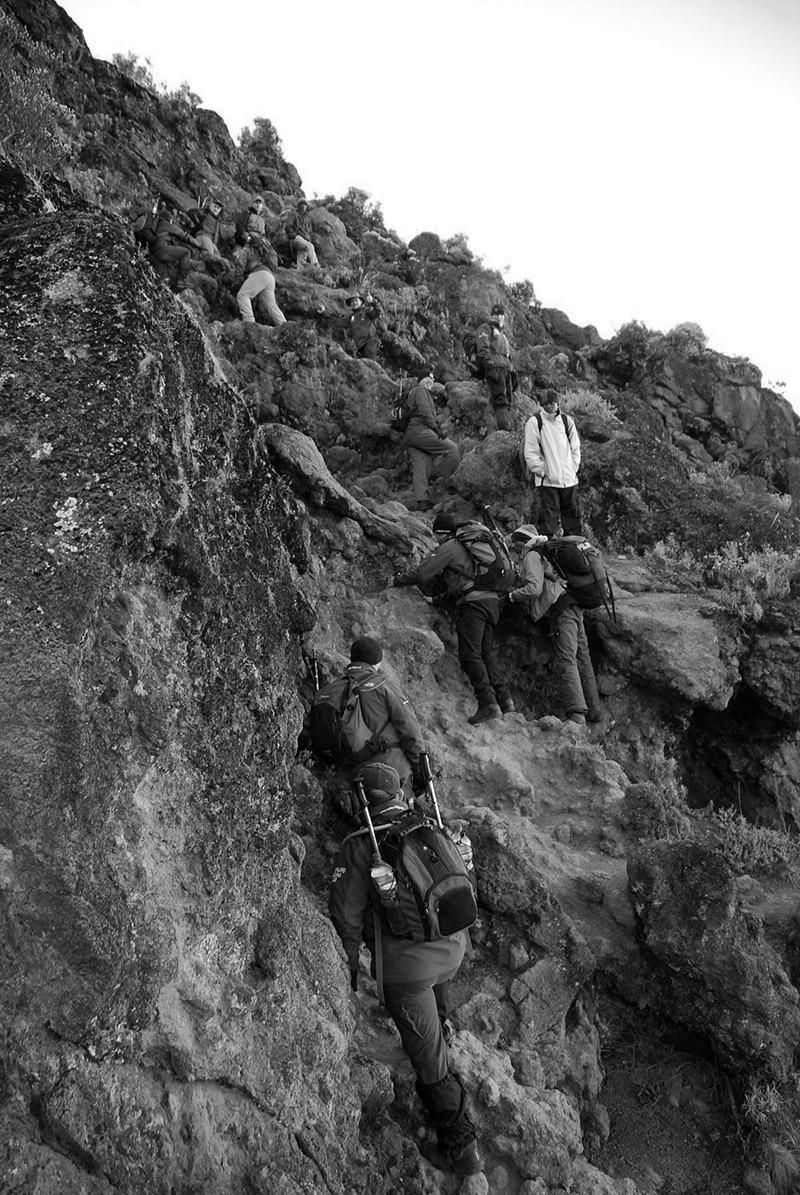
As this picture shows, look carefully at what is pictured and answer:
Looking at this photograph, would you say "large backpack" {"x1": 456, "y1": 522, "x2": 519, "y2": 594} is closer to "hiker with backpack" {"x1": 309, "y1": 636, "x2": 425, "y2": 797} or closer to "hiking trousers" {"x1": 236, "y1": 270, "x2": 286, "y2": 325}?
"hiker with backpack" {"x1": 309, "y1": 636, "x2": 425, "y2": 797}

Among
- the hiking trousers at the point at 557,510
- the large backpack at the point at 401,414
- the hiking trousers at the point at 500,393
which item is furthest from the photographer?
the hiking trousers at the point at 500,393

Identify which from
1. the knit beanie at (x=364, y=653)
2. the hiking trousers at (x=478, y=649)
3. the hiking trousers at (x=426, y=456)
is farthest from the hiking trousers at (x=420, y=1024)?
the hiking trousers at (x=426, y=456)

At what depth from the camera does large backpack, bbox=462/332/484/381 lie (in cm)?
1675

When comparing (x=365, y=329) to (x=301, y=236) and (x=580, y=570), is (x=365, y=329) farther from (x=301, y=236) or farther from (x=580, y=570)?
(x=580, y=570)

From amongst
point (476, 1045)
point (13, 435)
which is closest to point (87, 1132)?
point (13, 435)

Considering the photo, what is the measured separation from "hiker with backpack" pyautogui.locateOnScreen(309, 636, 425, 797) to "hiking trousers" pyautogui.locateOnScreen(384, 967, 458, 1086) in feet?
5.81

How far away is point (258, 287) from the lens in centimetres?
1706

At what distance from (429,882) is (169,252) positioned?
15822 mm

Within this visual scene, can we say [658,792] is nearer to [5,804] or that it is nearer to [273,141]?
[5,804]

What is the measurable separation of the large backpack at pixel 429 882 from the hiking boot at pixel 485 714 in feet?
12.7

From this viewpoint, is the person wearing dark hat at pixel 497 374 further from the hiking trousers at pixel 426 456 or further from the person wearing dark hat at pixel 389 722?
the person wearing dark hat at pixel 389 722

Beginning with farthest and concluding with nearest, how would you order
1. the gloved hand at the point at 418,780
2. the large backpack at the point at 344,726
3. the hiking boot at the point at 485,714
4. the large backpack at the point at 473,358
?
the large backpack at the point at 473,358
the hiking boot at the point at 485,714
the gloved hand at the point at 418,780
the large backpack at the point at 344,726

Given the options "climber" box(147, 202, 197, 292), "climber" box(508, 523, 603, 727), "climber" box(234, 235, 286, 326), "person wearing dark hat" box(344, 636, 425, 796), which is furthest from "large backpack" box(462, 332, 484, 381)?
"person wearing dark hat" box(344, 636, 425, 796)

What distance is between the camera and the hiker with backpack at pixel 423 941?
5.16m
